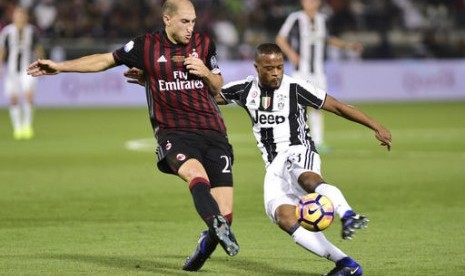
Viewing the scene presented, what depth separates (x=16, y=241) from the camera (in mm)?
9641

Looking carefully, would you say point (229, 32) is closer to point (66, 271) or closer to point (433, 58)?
point (433, 58)

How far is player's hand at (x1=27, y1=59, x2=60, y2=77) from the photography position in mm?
7934

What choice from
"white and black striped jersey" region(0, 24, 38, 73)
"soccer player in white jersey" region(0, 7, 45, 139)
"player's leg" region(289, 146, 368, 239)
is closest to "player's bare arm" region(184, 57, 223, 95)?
"player's leg" region(289, 146, 368, 239)

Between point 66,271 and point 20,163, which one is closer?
point 66,271

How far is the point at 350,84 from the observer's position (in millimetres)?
32219

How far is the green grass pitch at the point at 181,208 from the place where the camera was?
852cm

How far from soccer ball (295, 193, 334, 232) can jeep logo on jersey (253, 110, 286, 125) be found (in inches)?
38.5

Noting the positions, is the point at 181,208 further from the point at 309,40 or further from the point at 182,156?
the point at 309,40

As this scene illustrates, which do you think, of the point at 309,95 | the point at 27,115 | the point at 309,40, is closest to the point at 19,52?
the point at 27,115

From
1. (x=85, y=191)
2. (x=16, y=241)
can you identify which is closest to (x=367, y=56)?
(x=85, y=191)

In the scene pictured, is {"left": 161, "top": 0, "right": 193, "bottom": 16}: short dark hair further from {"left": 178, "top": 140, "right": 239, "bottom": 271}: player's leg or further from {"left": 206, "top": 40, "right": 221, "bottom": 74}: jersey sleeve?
{"left": 178, "top": 140, "right": 239, "bottom": 271}: player's leg

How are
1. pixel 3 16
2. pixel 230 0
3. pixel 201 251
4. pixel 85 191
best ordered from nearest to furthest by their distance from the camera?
pixel 201 251 < pixel 85 191 < pixel 3 16 < pixel 230 0

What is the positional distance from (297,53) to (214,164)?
11.2m

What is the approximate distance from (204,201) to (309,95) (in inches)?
53.4
